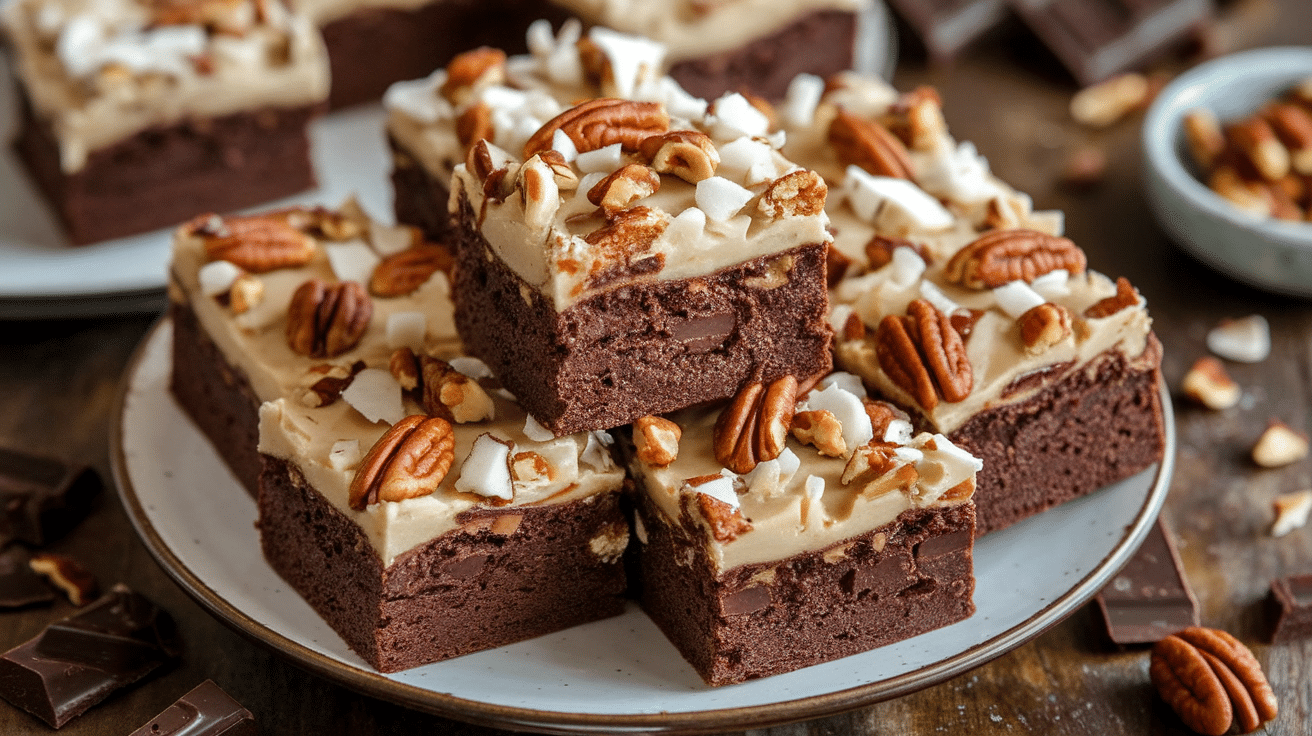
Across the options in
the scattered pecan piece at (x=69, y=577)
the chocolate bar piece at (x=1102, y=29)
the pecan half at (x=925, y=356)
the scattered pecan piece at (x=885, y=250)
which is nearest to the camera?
the pecan half at (x=925, y=356)

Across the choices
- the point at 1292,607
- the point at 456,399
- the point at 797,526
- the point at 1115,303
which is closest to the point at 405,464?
the point at 456,399

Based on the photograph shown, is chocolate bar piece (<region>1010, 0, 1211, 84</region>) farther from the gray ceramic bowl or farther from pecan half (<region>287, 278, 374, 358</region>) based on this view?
pecan half (<region>287, 278, 374, 358</region>)

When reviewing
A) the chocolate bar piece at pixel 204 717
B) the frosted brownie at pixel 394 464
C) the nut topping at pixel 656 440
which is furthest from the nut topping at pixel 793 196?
the chocolate bar piece at pixel 204 717

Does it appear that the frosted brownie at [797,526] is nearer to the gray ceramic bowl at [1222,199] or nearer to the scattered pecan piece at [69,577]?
the scattered pecan piece at [69,577]

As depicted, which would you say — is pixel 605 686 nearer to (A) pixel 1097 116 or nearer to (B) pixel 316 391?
(B) pixel 316 391

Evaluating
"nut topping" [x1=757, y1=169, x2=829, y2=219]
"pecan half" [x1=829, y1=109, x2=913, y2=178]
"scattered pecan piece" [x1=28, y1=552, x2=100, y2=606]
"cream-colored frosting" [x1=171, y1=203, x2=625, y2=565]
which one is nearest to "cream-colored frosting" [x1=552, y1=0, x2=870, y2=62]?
"pecan half" [x1=829, y1=109, x2=913, y2=178]

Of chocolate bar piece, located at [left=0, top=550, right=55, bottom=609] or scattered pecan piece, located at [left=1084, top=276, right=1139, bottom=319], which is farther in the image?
chocolate bar piece, located at [left=0, top=550, right=55, bottom=609]

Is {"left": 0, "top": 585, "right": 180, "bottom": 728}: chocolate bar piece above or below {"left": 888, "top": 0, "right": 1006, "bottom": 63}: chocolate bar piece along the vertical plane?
above

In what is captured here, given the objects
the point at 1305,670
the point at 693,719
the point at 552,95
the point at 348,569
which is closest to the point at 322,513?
the point at 348,569

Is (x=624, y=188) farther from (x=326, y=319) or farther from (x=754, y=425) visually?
(x=326, y=319)
